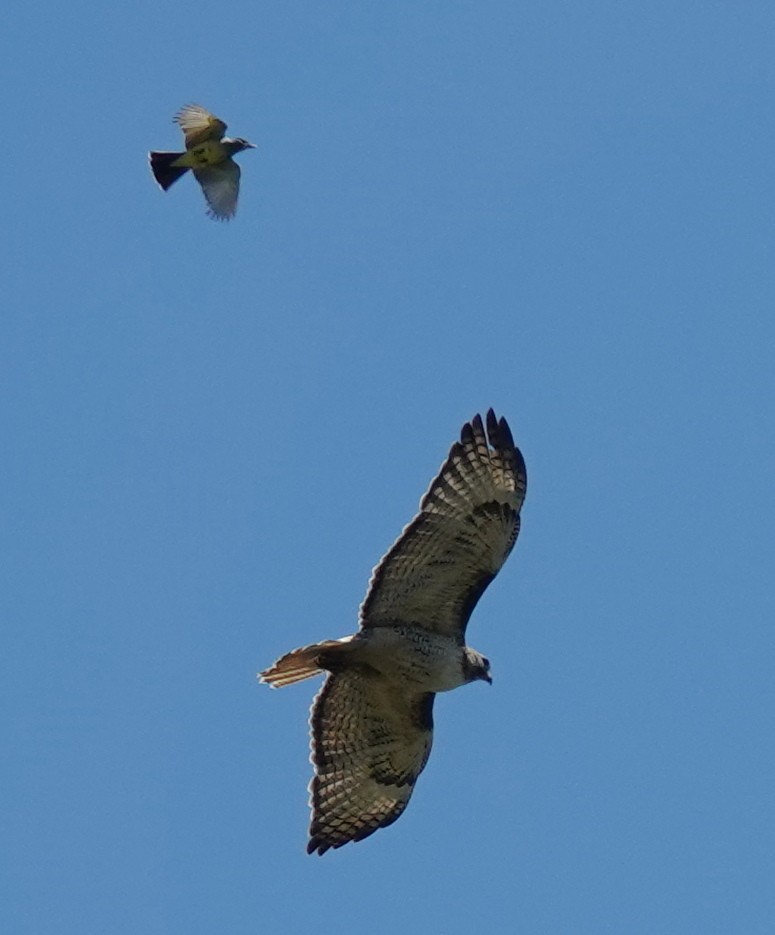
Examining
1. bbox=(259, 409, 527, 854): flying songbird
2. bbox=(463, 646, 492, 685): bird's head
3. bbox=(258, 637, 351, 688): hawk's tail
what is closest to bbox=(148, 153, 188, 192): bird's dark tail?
bbox=(259, 409, 527, 854): flying songbird

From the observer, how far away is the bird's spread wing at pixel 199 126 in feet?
41.1

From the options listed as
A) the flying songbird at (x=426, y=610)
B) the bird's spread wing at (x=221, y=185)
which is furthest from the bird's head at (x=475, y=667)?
the bird's spread wing at (x=221, y=185)

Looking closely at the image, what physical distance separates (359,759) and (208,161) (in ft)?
14.5

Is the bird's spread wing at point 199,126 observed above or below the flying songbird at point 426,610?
above

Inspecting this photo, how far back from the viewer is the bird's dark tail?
12.8 metres

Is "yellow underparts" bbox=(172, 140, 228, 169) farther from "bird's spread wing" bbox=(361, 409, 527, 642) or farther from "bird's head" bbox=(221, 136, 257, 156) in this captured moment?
"bird's spread wing" bbox=(361, 409, 527, 642)

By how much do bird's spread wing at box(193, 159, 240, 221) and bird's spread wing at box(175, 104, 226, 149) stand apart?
24 centimetres

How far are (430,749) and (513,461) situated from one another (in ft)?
7.17

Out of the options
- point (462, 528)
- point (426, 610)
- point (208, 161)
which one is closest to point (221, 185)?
point (208, 161)

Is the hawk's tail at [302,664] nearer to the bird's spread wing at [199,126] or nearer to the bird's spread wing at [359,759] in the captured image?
the bird's spread wing at [359,759]

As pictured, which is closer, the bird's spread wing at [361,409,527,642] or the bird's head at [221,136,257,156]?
the bird's spread wing at [361,409,527,642]

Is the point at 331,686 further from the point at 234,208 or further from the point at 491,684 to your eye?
the point at 234,208

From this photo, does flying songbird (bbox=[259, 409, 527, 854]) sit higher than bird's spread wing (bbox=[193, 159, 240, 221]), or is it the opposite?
bird's spread wing (bbox=[193, 159, 240, 221])

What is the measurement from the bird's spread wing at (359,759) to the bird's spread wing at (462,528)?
93 cm
